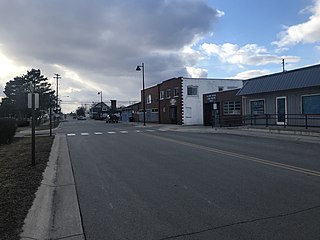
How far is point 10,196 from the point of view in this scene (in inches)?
287

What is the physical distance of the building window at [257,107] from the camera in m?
31.6

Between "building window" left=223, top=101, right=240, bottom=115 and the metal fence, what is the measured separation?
3.76m

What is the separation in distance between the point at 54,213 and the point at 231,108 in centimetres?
3389

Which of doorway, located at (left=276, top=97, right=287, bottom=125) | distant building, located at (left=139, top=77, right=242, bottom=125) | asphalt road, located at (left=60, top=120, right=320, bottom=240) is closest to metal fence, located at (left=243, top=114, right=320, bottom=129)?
doorway, located at (left=276, top=97, right=287, bottom=125)

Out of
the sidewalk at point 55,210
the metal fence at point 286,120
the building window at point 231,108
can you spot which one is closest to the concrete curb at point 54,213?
the sidewalk at point 55,210

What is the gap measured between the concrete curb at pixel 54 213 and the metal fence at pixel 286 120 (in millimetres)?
20139

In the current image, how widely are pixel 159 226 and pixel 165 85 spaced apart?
5138 cm

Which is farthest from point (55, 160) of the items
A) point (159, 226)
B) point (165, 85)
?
point (165, 85)

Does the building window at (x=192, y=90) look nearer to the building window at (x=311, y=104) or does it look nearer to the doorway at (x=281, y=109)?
the doorway at (x=281, y=109)

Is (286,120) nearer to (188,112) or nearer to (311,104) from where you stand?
(311,104)

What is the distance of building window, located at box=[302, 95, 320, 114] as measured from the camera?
25.3 m

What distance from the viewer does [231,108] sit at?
3866cm

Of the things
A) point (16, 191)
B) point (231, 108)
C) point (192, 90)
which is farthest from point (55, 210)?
point (192, 90)

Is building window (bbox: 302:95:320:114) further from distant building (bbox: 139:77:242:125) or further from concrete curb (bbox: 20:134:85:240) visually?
distant building (bbox: 139:77:242:125)
